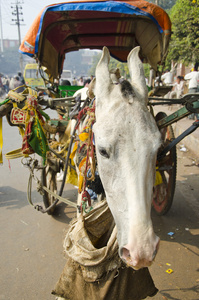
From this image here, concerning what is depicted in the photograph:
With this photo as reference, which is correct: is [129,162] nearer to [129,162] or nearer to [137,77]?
[129,162]

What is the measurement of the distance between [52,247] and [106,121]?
220 cm

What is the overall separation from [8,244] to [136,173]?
2.47 metres

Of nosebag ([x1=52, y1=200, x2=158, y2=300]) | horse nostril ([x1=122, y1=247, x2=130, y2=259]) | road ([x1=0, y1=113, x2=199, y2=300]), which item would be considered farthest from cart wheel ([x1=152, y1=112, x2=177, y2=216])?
horse nostril ([x1=122, y1=247, x2=130, y2=259])

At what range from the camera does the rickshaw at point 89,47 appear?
103 inches

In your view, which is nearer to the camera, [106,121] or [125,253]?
[125,253]

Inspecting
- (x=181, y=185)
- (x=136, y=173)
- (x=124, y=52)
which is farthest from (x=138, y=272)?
(x=124, y=52)

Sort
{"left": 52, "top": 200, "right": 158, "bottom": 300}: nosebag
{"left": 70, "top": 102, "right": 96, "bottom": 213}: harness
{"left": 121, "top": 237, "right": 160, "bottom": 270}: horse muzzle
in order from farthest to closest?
{"left": 70, "top": 102, "right": 96, "bottom": 213}: harness
{"left": 52, "top": 200, "right": 158, "bottom": 300}: nosebag
{"left": 121, "top": 237, "right": 160, "bottom": 270}: horse muzzle

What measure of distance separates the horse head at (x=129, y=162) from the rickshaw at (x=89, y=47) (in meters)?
0.78

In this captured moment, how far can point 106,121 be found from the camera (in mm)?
1345

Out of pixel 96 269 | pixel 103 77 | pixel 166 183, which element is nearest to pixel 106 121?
pixel 103 77

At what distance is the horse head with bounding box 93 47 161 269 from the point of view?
1.14 metres

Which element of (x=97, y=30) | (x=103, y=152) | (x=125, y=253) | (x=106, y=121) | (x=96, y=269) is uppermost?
(x=97, y=30)

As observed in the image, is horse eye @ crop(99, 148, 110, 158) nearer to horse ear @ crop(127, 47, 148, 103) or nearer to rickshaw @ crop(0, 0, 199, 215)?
horse ear @ crop(127, 47, 148, 103)

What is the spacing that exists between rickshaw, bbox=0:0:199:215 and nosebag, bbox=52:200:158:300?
0.79 m
